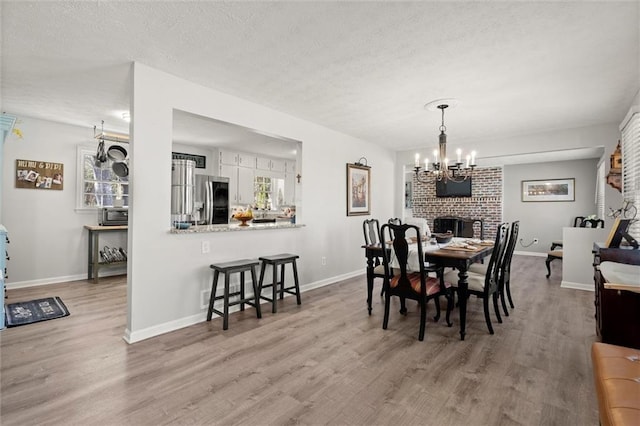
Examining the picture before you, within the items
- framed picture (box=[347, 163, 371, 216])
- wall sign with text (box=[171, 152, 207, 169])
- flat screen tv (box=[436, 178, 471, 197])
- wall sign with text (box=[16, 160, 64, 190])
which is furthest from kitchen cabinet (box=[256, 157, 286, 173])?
flat screen tv (box=[436, 178, 471, 197])

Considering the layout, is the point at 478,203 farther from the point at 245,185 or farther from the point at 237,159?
the point at 237,159

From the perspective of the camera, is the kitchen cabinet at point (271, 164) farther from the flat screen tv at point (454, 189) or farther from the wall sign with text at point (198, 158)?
the flat screen tv at point (454, 189)

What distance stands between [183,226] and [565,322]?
12.9 ft

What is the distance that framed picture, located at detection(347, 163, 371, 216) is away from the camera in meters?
5.12

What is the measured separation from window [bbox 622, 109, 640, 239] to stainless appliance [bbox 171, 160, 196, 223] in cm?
440

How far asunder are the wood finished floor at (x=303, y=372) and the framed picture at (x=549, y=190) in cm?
494

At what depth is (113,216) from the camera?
16.1 feet

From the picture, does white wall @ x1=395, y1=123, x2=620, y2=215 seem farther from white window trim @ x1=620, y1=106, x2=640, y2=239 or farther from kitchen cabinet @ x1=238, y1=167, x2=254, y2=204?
kitchen cabinet @ x1=238, y1=167, x2=254, y2=204

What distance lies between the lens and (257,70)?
2.79 metres

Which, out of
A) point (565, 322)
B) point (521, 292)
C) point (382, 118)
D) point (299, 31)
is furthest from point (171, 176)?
point (521, 292)

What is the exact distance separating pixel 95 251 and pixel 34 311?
137 centimetres

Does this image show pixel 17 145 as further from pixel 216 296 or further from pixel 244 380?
pixel 244 380

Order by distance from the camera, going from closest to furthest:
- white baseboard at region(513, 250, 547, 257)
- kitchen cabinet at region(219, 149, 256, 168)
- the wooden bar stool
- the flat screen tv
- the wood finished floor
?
the wood finished floor
the wooden bar stool
kitchen cabinet at region(219, 149, 256, 168)
white baseboard at region(513, 250, 547, 257)
the flat screen tv

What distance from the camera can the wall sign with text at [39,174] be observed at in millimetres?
4285
